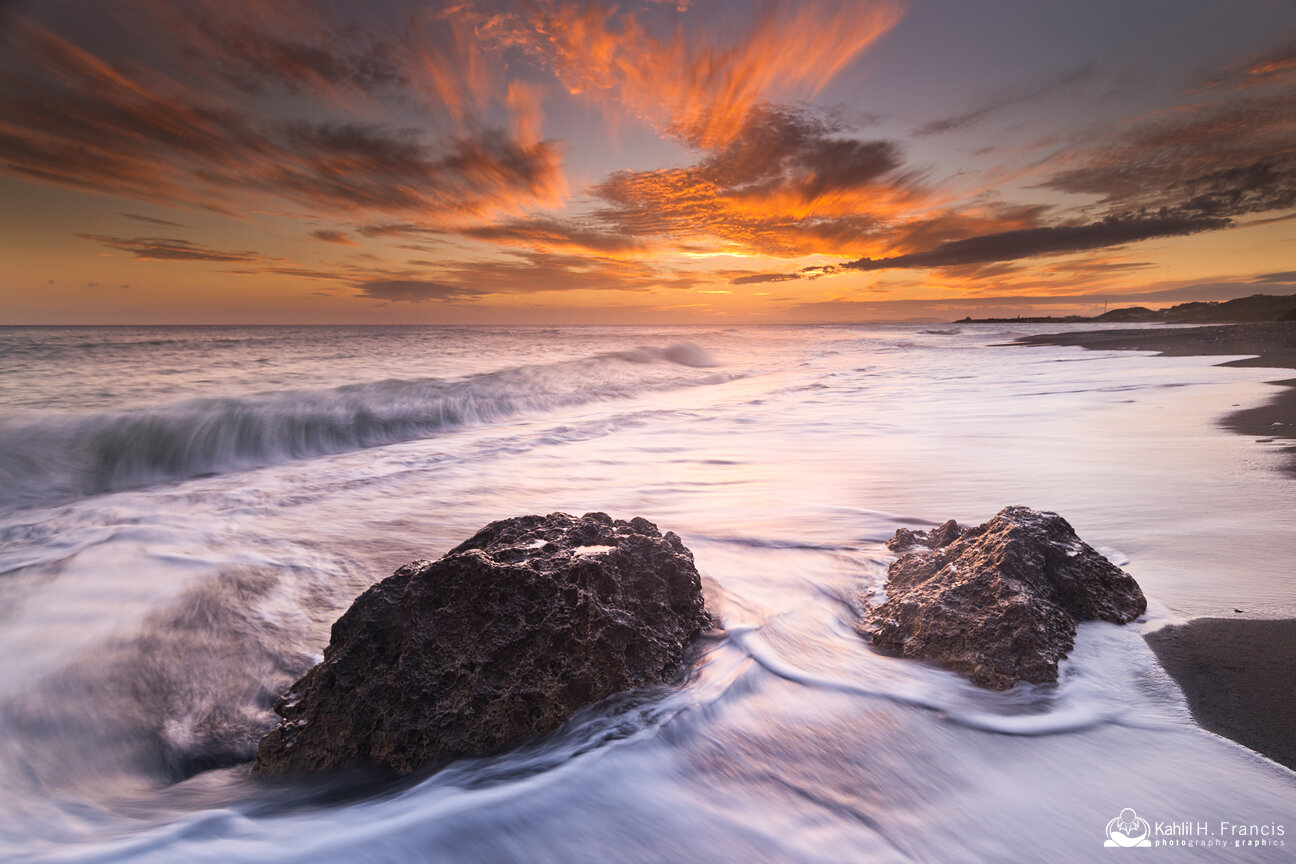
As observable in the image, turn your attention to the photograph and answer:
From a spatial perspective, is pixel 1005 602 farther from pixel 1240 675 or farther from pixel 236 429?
pixel 236 429

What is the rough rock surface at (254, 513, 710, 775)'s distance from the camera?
1920 millimetres

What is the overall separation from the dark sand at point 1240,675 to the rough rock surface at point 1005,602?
0.23 m

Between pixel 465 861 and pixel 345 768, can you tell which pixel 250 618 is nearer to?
pixel 345 768

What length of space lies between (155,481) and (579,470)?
5.85m

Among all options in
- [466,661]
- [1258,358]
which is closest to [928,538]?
[466,661]

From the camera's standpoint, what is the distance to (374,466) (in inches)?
302

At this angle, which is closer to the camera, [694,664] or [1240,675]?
[1240,675]

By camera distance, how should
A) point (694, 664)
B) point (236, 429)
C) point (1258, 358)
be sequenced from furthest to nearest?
point (1258, 358)
point (236, 429)
point (694, 664)

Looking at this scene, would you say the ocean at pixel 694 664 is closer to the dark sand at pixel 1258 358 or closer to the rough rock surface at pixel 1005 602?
the rough rock surface at pixel 1005 602

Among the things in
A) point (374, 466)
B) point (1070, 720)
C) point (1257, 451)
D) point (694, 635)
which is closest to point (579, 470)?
point (374, 466)

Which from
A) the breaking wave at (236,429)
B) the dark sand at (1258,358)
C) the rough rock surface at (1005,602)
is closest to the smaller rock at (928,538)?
the rough rock surface at (1005,602)

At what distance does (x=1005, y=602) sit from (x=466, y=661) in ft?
7.01

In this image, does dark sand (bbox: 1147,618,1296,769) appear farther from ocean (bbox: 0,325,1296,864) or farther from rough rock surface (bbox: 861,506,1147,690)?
rough rock surface (bbox: 861,506,1147,690)

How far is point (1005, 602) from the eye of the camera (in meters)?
2.22
